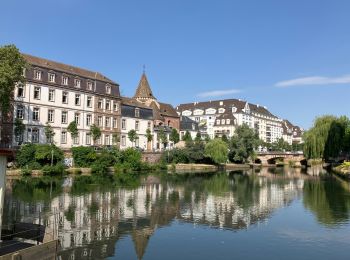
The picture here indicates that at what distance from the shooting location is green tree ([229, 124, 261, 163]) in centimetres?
8644

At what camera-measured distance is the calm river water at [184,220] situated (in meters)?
19.2

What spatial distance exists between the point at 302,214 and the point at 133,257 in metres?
16.4

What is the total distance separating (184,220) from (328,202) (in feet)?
50.7

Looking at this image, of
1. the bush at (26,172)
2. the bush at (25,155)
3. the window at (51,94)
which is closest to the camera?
the bush at (26,172)

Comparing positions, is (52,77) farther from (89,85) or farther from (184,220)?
(184,220)

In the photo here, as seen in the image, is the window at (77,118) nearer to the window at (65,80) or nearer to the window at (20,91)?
the window at (65,80)

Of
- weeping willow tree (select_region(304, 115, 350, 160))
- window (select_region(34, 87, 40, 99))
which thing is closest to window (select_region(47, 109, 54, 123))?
window (select_region(34, 87, 40, 99))

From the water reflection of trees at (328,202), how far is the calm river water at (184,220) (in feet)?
0.24

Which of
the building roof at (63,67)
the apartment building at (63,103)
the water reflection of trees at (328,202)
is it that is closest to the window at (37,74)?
the apartment building at (63,103)

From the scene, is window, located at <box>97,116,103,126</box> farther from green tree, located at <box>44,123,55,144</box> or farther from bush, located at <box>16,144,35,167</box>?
bush, located at <box>16,144,35,167</box>

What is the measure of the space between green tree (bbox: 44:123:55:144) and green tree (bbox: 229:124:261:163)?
39937mm

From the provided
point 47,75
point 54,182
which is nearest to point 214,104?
point 47,75

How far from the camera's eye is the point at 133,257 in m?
17.6

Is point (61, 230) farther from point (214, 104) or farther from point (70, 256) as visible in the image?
point (214, 104)
